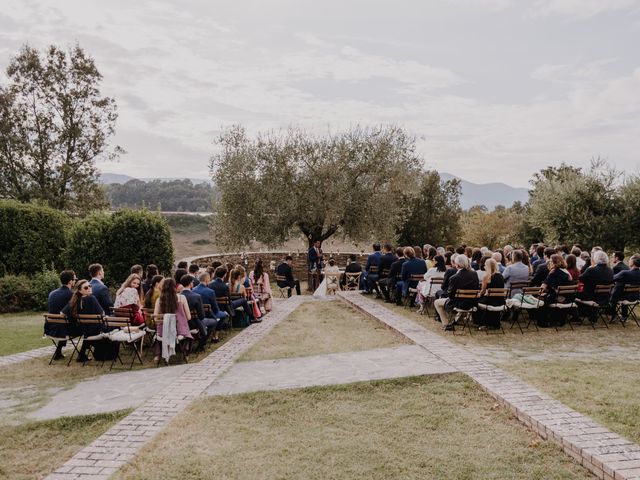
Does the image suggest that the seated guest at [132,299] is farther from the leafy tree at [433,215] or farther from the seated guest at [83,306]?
the leafy tree at [433,215]

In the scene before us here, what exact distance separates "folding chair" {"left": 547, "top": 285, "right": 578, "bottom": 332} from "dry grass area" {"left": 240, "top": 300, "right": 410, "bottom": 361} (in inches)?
135

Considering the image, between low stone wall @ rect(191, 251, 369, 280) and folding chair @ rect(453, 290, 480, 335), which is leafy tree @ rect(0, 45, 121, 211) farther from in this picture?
folding chair @ rect(453, 290, 480, 335)

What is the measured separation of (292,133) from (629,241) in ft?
52.7

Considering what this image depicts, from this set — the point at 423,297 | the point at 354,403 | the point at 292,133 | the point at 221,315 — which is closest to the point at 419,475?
the point at 354,403

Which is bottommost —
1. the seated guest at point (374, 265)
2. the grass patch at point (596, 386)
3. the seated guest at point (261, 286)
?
the grass patch at point (596, 386)

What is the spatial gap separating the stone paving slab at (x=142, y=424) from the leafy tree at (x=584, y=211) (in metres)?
17.7

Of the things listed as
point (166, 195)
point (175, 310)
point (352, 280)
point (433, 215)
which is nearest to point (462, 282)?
point (175, 310)

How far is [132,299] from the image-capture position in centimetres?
953

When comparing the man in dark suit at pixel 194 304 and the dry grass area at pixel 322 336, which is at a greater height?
the man in dark suit at pixel 194 304

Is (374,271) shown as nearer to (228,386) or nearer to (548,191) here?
(228,386)

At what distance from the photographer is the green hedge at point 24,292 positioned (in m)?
17.4

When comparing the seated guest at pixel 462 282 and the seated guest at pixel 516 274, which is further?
the seated guest at pixel 516 274

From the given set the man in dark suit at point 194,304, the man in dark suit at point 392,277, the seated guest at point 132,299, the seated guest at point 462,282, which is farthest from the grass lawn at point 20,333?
the seated guest at point 462,282

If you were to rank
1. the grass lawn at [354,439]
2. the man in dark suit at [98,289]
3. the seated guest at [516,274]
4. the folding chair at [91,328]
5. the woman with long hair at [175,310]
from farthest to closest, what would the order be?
the seated guest at [516,274] → the man in dark suit at [98,289] → the folding chair at [91,328] → the woman with long hair at [175,310] → the grass lawn at [354,439]
